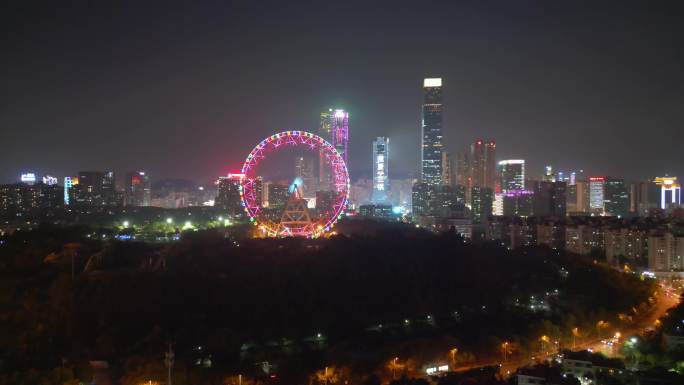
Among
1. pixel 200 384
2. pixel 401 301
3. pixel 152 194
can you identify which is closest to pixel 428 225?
pixel 152 194

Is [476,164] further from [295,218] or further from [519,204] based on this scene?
[295,218]

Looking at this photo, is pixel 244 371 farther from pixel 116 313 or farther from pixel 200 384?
pixel 116 313

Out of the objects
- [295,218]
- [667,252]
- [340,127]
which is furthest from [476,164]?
[295,218]

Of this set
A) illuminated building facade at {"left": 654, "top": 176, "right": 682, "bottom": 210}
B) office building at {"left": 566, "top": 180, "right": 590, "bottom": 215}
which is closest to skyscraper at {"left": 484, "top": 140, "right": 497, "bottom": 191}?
office building at {"left": 566, "top": 180, "right": 590, "bottom": 215}

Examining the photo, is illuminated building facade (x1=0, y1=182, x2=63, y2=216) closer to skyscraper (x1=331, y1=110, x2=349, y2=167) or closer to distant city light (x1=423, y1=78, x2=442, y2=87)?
skyscraper (x1=331, y1=110, x2=349, y2=167)

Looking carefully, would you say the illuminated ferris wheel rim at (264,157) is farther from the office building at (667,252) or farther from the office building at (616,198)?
the office building at (616,198)
